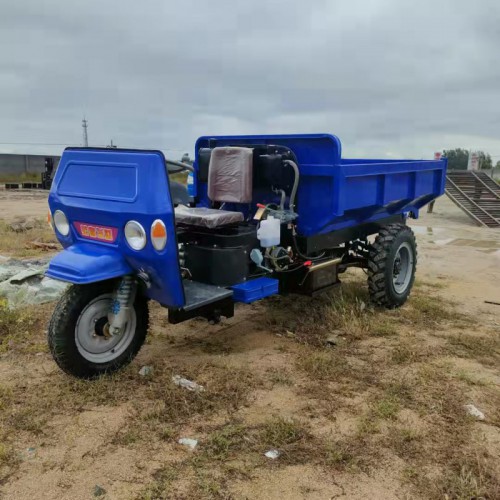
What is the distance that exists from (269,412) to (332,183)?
6.45 ft

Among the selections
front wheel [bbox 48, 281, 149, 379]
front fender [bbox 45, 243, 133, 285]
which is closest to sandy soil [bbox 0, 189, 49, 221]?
front wheel [bbox 48, 281, 149, 379]

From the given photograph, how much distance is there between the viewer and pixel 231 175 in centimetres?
455

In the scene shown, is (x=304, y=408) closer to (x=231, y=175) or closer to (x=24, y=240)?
(x=231, y=175)

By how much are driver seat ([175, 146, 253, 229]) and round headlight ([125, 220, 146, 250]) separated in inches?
29.4

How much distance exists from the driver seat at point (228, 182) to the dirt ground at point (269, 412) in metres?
1.11

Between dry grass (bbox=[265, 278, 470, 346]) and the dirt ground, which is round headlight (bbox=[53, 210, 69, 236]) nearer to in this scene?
the dirt ground

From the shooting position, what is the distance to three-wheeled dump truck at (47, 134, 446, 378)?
3352mm

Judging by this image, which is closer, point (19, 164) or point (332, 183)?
point (332, 183)

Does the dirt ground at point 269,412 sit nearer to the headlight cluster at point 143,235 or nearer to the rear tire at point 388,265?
the rear tire at point 388,265

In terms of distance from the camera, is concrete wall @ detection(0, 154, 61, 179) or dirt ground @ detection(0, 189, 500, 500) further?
concrete wall @ detection(0, 154, 61, 179)

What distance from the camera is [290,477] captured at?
261cm

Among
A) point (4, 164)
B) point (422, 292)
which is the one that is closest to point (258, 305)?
point (422, 292)

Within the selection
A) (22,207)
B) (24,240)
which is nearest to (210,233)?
(24,240)

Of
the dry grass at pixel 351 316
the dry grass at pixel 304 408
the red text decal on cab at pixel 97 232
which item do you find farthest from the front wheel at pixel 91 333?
the dry grass at pixel 351 316
